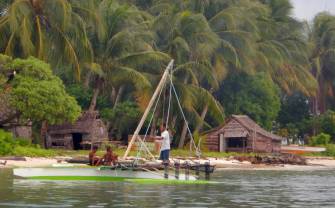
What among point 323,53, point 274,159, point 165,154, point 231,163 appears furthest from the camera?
point 323,53

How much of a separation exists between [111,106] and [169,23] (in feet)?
23.9

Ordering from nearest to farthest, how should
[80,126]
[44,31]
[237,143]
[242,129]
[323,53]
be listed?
[44,31] < [80,126] < [242,129] < [237,143] < [323,53]

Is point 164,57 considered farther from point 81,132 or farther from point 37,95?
point 37,95

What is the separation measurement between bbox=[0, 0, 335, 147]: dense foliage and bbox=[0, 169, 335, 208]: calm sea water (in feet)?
42.9

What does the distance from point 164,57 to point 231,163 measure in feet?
27.3

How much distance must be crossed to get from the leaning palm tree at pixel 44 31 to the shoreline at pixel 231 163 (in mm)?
7871

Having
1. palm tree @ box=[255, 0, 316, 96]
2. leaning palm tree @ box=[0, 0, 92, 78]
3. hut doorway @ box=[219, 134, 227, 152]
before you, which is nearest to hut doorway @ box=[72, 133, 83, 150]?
leaning palm tree @ box=[0, 0, 92, 78]

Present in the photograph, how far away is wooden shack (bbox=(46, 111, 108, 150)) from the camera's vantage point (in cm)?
4872

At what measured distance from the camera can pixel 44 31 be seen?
45406mm

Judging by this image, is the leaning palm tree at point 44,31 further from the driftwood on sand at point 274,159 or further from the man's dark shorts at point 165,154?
the man's dark shorts at point 165,154

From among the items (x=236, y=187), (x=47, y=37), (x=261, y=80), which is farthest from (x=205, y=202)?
(x=261, y=80)

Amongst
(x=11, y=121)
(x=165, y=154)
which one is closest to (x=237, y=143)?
(x=11, y=121)

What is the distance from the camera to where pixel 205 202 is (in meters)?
22.5

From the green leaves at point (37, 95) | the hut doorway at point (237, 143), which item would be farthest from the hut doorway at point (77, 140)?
the hut doorway at point (237, 143)
